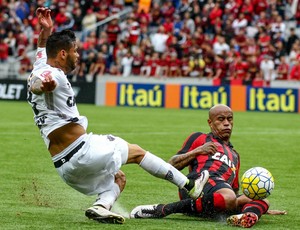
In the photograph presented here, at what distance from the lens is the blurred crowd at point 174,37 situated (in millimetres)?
29469

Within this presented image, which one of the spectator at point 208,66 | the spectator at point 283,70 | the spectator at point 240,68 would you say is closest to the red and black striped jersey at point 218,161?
the spectator at point 283,70

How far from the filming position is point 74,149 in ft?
24.3

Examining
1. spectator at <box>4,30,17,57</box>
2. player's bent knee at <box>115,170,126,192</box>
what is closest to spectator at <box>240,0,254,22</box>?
spectator at <box>4,30,17,57</box>

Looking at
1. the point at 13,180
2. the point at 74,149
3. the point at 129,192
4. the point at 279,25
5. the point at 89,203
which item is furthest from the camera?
the point at 279,25

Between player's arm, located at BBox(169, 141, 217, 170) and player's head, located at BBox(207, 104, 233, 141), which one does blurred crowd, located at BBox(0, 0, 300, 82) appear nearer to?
player's head, located at BBox(207, 104, 233, 141)

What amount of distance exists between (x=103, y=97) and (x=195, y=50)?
3.89 meters

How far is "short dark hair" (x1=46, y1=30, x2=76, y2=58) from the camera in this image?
752 cm

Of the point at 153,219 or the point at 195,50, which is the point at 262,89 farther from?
the point at 153,219

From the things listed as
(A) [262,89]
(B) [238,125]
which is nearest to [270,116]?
(A) [262,89]

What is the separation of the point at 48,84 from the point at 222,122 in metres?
2.09

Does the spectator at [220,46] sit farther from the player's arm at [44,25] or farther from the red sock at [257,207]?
the red sock at [257,207]

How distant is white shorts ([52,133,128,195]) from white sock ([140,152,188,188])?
0.20m

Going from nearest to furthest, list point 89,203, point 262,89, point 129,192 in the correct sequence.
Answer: point 89,203
point 129,192
point 262,89

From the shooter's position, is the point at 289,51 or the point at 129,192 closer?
the point at 129,192
